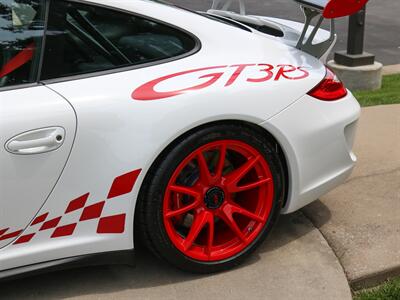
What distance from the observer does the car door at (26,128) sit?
7.54 feet

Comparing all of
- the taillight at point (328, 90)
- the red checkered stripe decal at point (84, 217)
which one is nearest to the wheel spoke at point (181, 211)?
the red checkered stripe decal at point (84, 217)

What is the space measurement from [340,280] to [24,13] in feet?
6.39

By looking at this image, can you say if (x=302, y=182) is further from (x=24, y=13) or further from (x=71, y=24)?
(x=24, y=13)

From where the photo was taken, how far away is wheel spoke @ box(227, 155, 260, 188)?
9.25 feet

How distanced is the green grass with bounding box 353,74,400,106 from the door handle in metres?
3.96

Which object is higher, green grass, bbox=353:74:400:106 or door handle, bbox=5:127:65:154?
door handle, bbox=5:127:65:154

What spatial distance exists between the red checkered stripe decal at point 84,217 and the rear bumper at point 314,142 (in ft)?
2.40

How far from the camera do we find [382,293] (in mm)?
2812

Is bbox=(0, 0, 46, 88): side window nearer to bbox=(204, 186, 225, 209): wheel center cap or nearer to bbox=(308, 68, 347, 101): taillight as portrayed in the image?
bbox=(204, 186, 225, 209): wheel center cap

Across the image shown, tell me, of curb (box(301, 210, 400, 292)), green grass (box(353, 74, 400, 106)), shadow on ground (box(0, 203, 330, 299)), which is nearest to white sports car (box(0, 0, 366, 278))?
shadow on ground (box(0, 203, 330, 299))

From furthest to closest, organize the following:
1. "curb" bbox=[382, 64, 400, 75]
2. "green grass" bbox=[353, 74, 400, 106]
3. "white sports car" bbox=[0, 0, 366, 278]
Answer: "curb" bbox=[382, 64, 400, 75] → "green grass" bbox=[353, 74, 400, 106] → "white sports car" bbox=[0, 0, 366, 278]

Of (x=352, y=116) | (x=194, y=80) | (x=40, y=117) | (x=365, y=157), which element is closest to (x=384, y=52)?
(x=365, y=157)

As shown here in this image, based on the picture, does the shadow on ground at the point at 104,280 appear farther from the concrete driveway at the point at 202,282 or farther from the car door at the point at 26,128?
the car door at the point at 26,128

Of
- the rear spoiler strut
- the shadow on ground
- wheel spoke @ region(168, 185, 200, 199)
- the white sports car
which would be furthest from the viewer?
the rear spoiler strut
